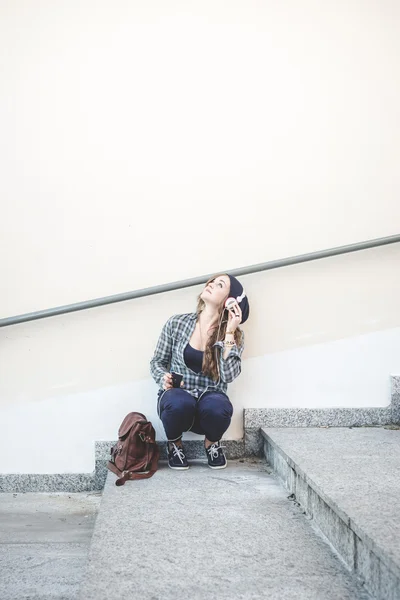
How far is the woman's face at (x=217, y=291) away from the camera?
2.71m

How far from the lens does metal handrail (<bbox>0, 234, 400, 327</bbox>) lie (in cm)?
276

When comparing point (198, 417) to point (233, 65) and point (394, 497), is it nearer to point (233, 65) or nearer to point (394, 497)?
point (394, 497)

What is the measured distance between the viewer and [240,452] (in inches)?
113

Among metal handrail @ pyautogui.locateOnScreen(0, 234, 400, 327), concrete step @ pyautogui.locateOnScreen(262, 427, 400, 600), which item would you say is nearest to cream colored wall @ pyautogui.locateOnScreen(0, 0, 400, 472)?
metal handrail @ pyautogui.locateOnScreen(0, 234, 400, 327)

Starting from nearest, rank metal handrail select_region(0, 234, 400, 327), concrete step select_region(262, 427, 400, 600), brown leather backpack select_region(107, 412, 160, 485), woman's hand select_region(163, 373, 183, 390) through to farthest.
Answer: concrete step select_region(262, 427, 400, 600) < brown leather backpack select_region(107, 412, 160, 485) < woman's hand select_region(163, 373, 183, 390) < metal handrail select_region(0, 234, 400, 327)

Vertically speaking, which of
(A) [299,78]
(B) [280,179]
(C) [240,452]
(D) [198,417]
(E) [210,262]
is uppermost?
(A) [299,78]

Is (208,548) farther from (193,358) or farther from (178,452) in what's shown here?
(193,358)

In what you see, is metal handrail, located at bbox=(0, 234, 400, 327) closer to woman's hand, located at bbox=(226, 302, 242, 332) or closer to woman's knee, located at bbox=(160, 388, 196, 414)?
woman's hand, located at bbox=(226, 302, 242, 332)

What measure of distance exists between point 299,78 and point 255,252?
2.62 feet

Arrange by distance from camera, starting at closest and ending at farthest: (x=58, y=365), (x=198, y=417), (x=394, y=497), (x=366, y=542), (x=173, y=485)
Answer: (x=366, y=542) < (x=394, y=497) < (x=173, y=485) < (x=198, y=417) < (x=58, y=365)

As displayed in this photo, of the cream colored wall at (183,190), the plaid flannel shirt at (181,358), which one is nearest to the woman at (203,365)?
the plaid flannel shirt at (181,358)

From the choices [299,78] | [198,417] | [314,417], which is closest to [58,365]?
[198,417]

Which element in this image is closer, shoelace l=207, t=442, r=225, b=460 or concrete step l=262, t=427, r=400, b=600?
concrete step l=262, t=427, r=400, b=600

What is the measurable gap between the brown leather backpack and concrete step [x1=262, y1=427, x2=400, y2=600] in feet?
1.61
